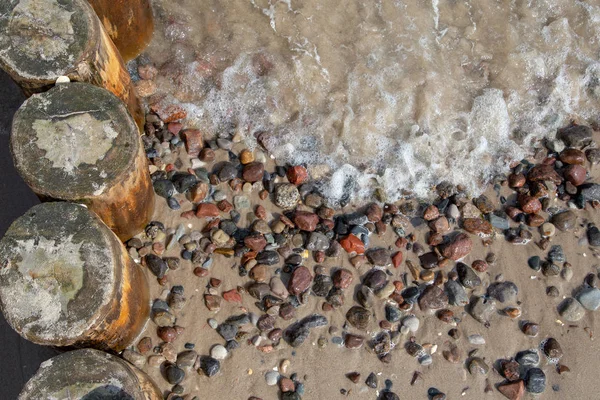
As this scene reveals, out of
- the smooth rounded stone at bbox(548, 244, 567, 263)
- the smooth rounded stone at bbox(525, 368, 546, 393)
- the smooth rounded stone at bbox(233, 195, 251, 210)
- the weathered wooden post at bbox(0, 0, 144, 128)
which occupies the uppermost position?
the weathered wooden post at bbox(0, 0, 144, 128)

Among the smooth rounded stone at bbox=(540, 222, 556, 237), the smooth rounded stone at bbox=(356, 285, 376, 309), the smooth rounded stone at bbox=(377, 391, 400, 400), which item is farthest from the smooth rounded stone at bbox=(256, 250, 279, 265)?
the smooth rounded stone at bbox=(540, 222, 556, 237)

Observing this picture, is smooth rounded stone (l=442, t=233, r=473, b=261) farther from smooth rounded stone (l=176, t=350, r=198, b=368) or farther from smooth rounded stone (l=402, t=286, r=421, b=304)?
smooth rounded stone (l=176, t=350, r=198, b=368)

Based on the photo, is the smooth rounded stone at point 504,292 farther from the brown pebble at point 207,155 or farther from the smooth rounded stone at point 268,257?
the brown pebble at point 207,155

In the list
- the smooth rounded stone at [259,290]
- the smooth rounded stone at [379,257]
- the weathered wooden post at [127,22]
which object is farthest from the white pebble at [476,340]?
the weathered wooden post at [127,22]

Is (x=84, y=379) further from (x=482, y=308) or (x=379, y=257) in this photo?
(x=482, y=308)

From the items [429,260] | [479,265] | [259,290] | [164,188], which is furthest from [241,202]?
→ [479,265]

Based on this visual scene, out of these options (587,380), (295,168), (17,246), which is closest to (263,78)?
(295,168)
